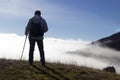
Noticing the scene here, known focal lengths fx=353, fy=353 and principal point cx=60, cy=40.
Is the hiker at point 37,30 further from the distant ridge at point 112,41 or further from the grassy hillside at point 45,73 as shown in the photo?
the distant ridge at point 112,41

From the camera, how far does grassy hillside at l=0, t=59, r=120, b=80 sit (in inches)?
802

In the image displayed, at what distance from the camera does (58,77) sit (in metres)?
20.8

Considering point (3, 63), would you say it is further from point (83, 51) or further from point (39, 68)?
point (83, 51)

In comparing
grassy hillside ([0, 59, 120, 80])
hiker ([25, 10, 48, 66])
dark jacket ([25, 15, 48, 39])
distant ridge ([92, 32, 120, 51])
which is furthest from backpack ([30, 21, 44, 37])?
distant ridge ([92, 32, 120, 51])

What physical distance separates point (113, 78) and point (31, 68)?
537 centimetres

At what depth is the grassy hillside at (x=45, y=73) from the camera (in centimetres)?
2038

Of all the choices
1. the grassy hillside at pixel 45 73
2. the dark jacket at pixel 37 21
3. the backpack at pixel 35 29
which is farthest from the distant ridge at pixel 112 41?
the backpack at pixel 35 29

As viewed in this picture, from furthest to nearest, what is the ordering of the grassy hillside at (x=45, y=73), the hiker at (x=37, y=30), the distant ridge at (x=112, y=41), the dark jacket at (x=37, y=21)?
the distant ridge at (x=112, y=41) → the hiker at (x=37, y=30) → the dark jacket at (x=37, y=21) → the grassy hillside at (x=45, y=73)

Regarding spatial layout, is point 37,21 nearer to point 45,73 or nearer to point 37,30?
point 37,30

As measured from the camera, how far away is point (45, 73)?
21.2 meters

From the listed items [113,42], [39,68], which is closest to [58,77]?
[39,68]

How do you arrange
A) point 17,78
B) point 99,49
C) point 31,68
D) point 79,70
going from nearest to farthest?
1. point 17,78
2. point 31,68
3. point 79,70
4. point 99,49

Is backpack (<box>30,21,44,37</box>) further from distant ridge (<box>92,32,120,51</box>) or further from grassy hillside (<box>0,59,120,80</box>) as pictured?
distant ridge (<box>92,32,120,51</box>)

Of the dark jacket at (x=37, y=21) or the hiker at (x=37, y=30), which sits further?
the hiker at (x=37, y=30)
